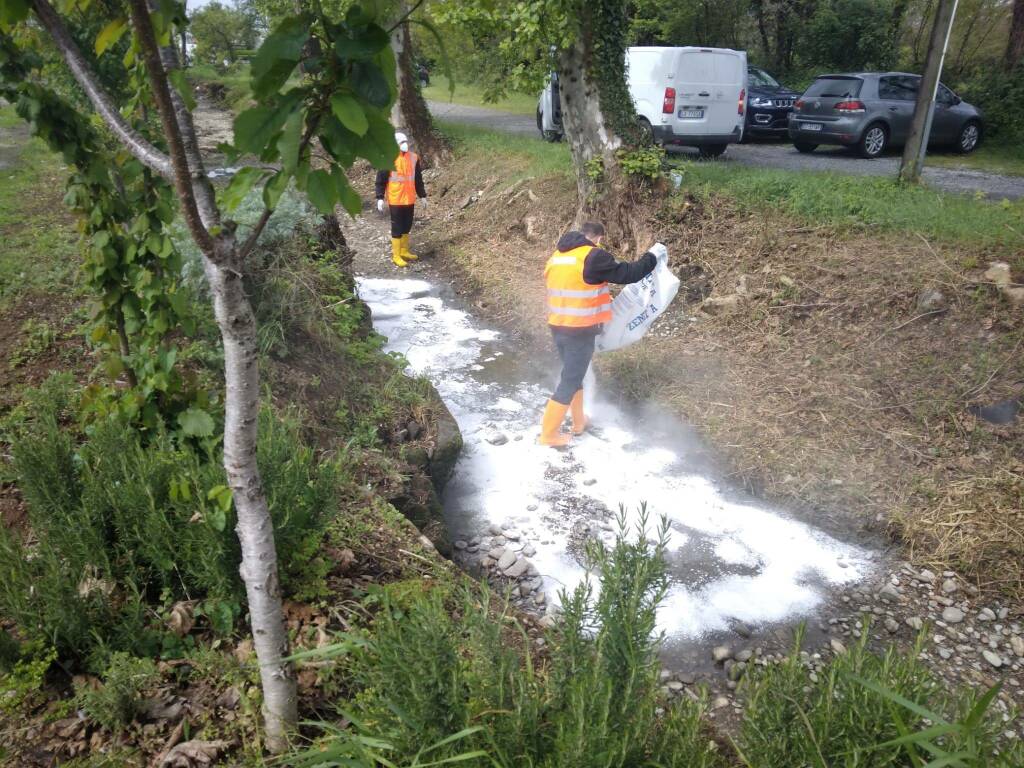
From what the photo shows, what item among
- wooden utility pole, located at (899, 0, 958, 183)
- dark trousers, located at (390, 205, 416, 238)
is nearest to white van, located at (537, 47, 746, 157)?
dark trousers, located at (390, 205, 416, 238)

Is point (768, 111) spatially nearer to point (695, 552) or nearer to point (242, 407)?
point (695, 552)

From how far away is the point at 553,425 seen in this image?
5684mm

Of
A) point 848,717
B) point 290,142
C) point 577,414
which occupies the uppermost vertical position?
point 290,142

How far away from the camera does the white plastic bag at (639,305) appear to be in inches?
223

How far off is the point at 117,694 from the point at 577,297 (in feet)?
13.5

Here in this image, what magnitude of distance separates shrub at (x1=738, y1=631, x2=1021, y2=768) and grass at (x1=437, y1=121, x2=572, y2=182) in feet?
29.0

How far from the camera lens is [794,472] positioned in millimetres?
5160

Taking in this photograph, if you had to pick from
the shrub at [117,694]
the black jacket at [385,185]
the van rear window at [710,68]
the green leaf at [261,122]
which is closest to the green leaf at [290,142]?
the green leaf at [261,122]

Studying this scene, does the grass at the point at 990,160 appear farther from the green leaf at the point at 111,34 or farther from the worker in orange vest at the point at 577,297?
the green leaf at the point at 111,34


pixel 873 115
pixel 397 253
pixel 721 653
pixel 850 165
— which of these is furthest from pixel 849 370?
pixel 873 115

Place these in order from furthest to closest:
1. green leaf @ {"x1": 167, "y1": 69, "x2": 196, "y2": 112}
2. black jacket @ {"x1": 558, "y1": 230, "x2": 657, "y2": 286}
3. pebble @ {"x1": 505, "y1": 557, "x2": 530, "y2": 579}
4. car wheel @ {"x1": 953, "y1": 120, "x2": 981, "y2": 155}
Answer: car wheel @ {"x1": 953, "y1": 120, "x2": 981, "y2": 155} → black jacket @ {"x1": 558, "y1": 230, "x2": 657, "y2": 286} → pebble @ {"x1": 505, "y1": 557, "x2": 530, "y2": 579} → green leaf @ {"x1": 167, "y1": 69, "x2": 196, "y2": 112}

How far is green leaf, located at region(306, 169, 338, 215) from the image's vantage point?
1441 millimetres

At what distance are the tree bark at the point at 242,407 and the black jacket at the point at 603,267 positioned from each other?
3.77 metres

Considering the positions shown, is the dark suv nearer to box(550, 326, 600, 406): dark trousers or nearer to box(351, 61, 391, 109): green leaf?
box(550, 326, 600, 406): dark trousers
